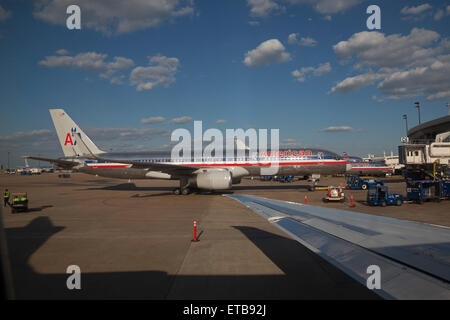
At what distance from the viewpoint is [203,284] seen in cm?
563

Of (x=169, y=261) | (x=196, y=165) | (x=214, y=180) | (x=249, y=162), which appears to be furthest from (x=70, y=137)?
(x=169, y=261)

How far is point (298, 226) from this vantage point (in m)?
4.55

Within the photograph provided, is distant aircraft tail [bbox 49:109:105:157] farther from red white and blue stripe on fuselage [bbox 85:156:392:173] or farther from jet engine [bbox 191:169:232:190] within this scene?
jet engine [bbox 191:169:232:190]

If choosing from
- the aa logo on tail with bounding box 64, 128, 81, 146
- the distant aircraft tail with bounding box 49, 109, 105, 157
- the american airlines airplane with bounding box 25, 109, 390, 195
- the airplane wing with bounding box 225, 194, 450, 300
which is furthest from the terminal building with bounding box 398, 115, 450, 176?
the aa logo on tail with bounding box 64, 128, 81, 146

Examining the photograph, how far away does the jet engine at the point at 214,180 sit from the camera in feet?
67.3

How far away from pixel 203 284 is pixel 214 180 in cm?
1496

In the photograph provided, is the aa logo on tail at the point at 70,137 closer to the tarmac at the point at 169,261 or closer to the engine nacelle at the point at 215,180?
the engine nacelle at the point at 215,180

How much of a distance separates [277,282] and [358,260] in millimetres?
3163

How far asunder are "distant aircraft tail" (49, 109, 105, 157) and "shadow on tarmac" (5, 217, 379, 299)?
855 inches

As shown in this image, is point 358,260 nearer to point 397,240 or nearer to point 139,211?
point 397,240

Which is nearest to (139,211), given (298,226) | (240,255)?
(240,255)

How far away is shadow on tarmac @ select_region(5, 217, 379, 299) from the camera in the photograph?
516cm

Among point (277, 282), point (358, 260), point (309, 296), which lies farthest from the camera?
point (277, 282)

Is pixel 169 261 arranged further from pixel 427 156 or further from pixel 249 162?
pixel 427 156
